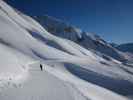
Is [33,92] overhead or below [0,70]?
below

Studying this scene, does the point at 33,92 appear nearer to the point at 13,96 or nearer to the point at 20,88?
the point at 20,88

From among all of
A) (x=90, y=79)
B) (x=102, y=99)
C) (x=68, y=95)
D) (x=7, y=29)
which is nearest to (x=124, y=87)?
(x=90, y=79)

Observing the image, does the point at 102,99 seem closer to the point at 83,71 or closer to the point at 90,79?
the point at 90,79

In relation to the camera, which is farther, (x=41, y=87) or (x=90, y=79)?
(x=90, y=79)

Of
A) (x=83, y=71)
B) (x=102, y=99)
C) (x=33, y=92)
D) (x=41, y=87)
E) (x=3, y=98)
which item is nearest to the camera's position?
(x=3, y=98)


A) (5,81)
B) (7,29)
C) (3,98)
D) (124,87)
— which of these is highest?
(7,29)

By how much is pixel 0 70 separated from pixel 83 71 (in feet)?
71.1

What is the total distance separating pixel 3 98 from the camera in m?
11.7

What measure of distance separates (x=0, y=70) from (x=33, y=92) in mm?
5093

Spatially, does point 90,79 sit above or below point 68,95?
above

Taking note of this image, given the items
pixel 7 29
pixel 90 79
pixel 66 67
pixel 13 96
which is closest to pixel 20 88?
pixel 13 96

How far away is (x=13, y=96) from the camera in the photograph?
12.5 m

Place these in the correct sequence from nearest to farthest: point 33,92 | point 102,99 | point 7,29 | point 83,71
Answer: point 33,92, point 102,99, point 83,71, point 7,29

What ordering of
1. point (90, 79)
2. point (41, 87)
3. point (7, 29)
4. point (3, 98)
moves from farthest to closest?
point (7, 29) → point (90, 79) → point (41, 87) → point (3, 98)
